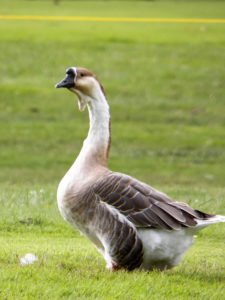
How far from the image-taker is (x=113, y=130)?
23.4m

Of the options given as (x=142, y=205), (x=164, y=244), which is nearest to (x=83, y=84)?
(x=142, y=205)

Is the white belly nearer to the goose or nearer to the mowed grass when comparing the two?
the goose

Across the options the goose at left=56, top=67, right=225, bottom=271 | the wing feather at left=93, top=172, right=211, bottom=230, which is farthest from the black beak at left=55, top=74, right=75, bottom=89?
the wing feather at left=93, top=172, right=211, bottom=230

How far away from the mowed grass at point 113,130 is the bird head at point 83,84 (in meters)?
1.40

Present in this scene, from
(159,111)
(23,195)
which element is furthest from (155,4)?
(23,195)

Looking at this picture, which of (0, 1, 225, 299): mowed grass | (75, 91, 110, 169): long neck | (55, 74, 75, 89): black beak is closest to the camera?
(0, 1, 225, 299): mowed grass

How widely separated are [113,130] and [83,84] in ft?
51.6

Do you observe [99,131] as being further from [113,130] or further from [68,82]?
[113,130]

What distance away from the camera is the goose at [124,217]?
7.41 meters

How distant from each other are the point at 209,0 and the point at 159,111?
23911mm

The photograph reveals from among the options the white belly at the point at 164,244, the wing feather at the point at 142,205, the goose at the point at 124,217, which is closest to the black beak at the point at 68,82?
the goose at the point at 124,217

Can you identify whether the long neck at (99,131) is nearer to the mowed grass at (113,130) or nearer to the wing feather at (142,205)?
the wing feather at (142,205)

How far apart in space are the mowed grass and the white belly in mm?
146

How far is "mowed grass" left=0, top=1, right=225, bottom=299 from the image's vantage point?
7332 millimetres
